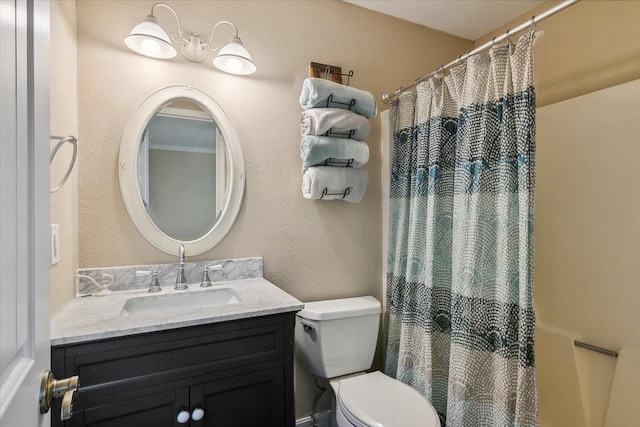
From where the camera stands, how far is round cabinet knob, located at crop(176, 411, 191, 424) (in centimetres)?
109

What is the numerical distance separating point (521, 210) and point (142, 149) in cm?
166

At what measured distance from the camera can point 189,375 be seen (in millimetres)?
1114

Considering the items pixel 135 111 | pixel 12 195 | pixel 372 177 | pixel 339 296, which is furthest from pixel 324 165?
pixel 12 195

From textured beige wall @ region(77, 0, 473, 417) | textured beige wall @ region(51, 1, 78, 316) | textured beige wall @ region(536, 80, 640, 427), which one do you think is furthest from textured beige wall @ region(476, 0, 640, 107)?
textured beige wall @ region(51, 1, 78, 316)

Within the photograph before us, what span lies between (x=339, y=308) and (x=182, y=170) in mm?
1058

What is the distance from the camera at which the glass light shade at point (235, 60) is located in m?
1.53

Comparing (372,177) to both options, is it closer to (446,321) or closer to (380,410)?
(446,321)

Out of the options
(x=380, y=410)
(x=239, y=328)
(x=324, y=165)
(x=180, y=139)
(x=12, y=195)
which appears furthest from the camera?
(x=324, y=165)

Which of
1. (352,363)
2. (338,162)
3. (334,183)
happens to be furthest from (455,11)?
(352,363)

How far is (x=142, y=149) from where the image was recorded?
1.52m

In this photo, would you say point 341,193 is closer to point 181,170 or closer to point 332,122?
point 332,122

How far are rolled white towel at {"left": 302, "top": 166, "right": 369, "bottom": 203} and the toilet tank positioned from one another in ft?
1.96

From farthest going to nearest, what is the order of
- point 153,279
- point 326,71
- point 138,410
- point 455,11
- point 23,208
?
point 455,11, point 326,71, point 153,279, point 138,410, point 23,208

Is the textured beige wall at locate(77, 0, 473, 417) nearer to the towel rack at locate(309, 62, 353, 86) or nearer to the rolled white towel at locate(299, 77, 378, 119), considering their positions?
the towel rack at locate(309, 62, 353, 86)
